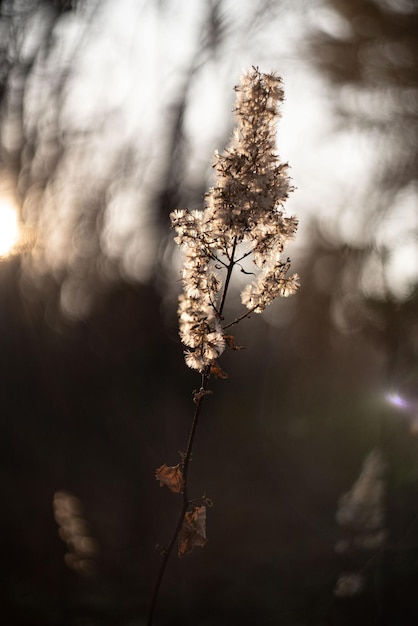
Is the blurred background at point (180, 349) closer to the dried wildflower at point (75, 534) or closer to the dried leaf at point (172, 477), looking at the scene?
the dried wildflower at point (75, 534)

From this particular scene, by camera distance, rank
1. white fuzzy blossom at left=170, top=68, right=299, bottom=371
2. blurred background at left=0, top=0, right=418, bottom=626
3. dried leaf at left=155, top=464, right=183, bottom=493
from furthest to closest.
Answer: blurred background at left=0, top=0, right=418, bottom=626, dried leaf at left=155, top=464, right=183, bottom=493, white fuzzy blossom at left=170, top=68, right=299, bottom=371

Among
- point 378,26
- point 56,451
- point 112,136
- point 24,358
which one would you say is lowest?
point 56,451

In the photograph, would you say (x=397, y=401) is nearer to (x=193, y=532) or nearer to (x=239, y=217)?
(x=193, y=532)

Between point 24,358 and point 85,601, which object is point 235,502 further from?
point 24,358

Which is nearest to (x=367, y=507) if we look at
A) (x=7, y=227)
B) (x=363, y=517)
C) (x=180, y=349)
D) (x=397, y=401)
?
(x=363, y=517)

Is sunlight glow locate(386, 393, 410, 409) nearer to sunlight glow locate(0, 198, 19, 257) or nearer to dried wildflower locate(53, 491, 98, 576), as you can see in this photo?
dried wildflower locate(53, 491, 98, 576)

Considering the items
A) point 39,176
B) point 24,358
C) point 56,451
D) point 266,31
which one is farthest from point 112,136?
point 56,451

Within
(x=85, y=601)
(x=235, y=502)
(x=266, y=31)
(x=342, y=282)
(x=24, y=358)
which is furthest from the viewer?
(x=235, y=502)

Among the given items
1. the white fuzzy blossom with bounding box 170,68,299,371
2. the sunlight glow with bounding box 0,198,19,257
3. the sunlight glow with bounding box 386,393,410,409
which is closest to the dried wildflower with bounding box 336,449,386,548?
the sunlight glow with bounding box 386,393,410,409
